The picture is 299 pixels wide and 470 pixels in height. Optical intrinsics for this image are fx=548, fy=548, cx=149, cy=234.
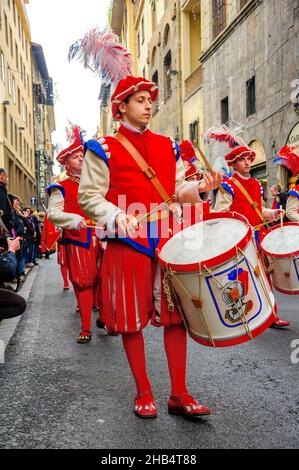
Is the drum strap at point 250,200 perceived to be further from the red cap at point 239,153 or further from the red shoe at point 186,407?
the red shoe at point 186,407

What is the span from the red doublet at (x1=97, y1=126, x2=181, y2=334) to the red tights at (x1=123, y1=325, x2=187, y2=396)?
0.36 feet

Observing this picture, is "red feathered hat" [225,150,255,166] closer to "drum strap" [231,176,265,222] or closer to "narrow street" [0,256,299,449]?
"drum strap" [231,176,265,222]

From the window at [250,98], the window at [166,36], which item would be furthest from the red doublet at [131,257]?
the window at [166,36]

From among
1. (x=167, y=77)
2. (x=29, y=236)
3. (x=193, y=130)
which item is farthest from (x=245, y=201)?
(x=167, y=77)

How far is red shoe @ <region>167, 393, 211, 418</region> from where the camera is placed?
3033 millimetres

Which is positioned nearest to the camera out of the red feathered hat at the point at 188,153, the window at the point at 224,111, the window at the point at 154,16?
the red feathered hat at the point at 188,153

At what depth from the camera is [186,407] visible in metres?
3.06

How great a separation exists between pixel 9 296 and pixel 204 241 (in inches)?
53.9

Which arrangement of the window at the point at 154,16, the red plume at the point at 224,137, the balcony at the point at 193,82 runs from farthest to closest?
the window at the point at 154,16 → the balcony at the point at 193,82 → the red plume at the point at 224,137

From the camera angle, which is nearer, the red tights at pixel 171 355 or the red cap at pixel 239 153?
the red tights at pixel 171 355

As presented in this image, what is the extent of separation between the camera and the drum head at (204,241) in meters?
2.75

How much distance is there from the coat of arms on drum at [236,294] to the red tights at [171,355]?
1.60ft

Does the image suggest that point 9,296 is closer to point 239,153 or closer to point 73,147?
point 73,147
